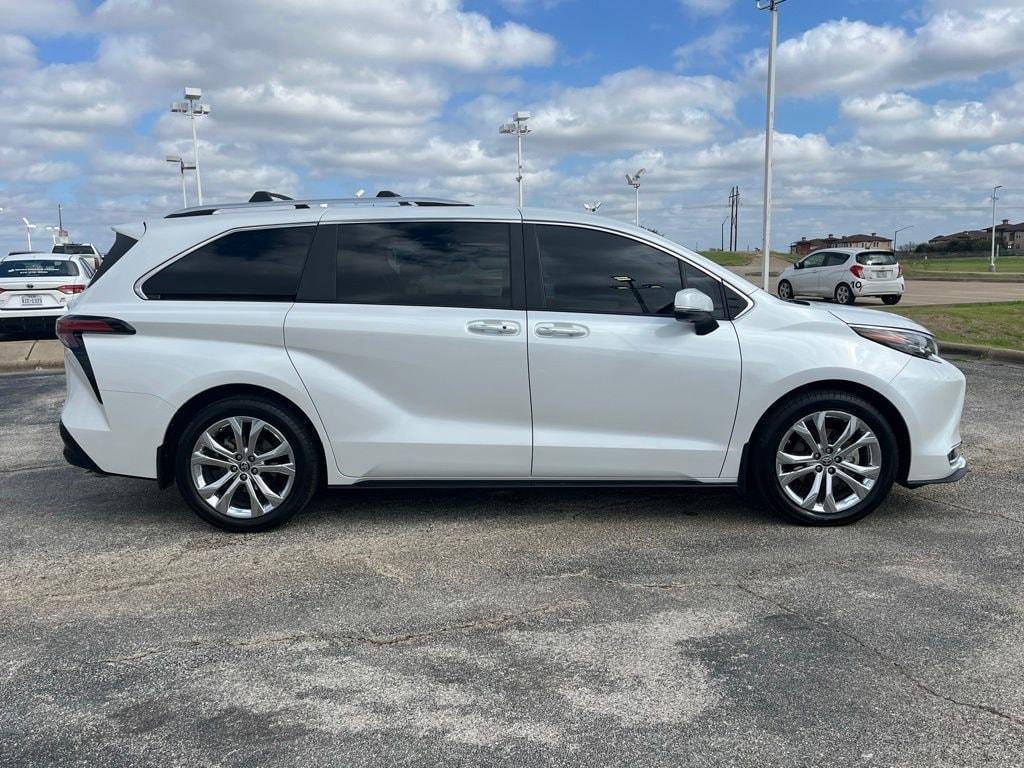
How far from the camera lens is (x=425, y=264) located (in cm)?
472

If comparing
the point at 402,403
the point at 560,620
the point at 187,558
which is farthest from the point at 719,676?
the point at 187,558

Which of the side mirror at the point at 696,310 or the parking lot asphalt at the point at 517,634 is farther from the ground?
the side mirror at the point at 696,310

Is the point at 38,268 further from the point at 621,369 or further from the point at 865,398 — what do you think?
the point at 865,398

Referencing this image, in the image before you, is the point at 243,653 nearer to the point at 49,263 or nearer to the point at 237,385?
the point at 237,385

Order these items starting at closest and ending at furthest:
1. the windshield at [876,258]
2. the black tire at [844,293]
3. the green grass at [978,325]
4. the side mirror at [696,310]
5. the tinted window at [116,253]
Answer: the side mirror at [696,310] → the tinted window at [116,253] → the green grass at [978,325] → the windshield at [876,258] → the black tire at [844,293]

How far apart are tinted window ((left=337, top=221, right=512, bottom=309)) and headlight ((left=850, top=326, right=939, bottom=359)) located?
2.00 m

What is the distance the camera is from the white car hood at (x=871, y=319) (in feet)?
15.9

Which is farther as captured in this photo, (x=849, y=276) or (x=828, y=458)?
(x=849, y=276)

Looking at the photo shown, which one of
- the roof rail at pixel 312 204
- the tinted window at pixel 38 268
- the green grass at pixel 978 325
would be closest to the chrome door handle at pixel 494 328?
the roof rail at pixel 312 204

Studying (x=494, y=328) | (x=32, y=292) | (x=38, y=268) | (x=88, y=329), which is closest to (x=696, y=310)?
(x=494, y=328)

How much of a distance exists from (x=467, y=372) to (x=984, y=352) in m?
9.25

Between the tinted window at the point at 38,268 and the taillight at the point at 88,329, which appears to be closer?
the taillight at the point at 88,329

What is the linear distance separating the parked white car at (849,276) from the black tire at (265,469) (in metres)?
20.4

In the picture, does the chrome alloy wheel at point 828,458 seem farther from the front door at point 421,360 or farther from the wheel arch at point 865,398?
the front door at point 421,360
